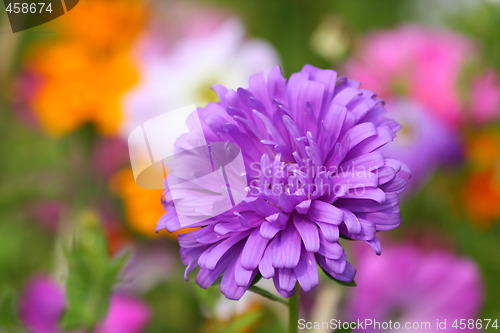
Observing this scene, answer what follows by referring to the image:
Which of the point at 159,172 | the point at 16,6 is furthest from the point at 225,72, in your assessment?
the point at 159,172

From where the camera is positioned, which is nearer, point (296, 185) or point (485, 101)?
point (296, 185)

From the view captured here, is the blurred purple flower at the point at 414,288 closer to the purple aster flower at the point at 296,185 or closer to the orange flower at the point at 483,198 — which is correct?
the orange flower at the point at 483,198

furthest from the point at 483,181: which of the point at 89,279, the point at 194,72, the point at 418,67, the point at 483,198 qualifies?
the point at 89,279

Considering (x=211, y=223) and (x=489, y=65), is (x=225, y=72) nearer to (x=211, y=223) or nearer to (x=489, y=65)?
(x=489, y=65)

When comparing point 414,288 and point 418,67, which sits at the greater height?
point 418,67

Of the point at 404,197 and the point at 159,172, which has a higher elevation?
the point at 159,172

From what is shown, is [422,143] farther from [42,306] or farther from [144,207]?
[42,306]
